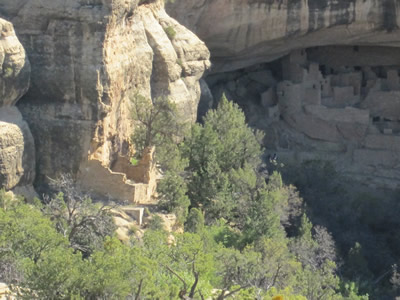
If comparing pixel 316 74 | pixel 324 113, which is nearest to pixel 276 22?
pixel 316 74

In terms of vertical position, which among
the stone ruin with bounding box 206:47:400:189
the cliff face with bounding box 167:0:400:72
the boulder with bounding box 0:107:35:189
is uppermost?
the cliff face with bounding box 167:0:400:72

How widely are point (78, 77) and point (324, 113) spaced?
11577 mm

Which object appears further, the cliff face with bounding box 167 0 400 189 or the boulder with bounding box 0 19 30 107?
the cliff face with bounding box 167 0 400 189

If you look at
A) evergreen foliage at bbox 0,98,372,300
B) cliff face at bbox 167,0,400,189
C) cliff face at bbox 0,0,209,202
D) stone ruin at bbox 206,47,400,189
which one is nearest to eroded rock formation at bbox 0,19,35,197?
cliff face at bbox 0,0,209,202

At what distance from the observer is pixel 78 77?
23219 mm

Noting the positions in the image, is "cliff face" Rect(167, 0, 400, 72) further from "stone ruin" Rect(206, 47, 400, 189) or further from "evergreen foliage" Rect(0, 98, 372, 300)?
"evergreen foliage" Rect(0, 98, 372, 300)

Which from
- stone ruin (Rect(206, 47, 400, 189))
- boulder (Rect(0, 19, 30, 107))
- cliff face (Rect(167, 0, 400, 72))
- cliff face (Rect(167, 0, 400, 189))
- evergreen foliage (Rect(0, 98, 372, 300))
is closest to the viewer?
evergreen foliage (Rect(0, 98, 372, 300))

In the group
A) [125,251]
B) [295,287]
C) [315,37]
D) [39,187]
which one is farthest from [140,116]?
[315,37]

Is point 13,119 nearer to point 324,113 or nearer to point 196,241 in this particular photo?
point 196,241

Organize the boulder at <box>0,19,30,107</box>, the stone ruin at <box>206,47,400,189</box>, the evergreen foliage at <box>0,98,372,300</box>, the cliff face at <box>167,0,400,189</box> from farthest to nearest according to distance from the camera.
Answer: the stone ruin at <box>206,47,400,189</box>, the cliff face at <box>167,0,400,189</box>, the boulder at <box>0,19,30,107</box>, the evergreen foliage at <box>0,98,372,300</box>

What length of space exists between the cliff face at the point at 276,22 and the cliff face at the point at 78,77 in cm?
577

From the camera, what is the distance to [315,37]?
1272 inches

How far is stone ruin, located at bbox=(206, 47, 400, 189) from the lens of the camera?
32938 millimetres

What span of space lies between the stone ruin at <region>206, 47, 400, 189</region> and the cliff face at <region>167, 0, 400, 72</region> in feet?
5.01
